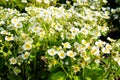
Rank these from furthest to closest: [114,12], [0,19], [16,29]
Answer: [114,12] < [0,19] < [16,29]

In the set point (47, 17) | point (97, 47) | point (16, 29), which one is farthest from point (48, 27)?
point (97, 47)

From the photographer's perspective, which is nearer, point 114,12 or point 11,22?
point 11,22

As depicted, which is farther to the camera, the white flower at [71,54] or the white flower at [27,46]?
the white flower at [27,46]

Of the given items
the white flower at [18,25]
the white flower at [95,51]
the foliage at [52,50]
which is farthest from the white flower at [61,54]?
the white flower at [18,25]

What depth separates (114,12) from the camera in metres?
5.03

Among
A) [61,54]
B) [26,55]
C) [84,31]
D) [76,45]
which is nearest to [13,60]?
[26,55]

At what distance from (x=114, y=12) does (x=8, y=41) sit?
201 cm

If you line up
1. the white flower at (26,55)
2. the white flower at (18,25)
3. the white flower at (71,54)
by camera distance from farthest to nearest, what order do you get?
1. the white flower at (18,25)
2. the white flower at (26,55)
3. the white flower at (71,54)

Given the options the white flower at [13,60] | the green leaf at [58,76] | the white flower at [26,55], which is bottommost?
the green leaf at [58,76]

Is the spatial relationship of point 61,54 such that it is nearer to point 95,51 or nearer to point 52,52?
point 52,52

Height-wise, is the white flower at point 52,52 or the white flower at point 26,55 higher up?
the white flower at point 52,52

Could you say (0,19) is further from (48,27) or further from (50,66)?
(50,66)

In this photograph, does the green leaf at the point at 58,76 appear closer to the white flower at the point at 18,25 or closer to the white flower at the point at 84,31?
the white flower at the point at 84,31

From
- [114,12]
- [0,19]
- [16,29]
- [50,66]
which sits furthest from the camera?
[114,12]
